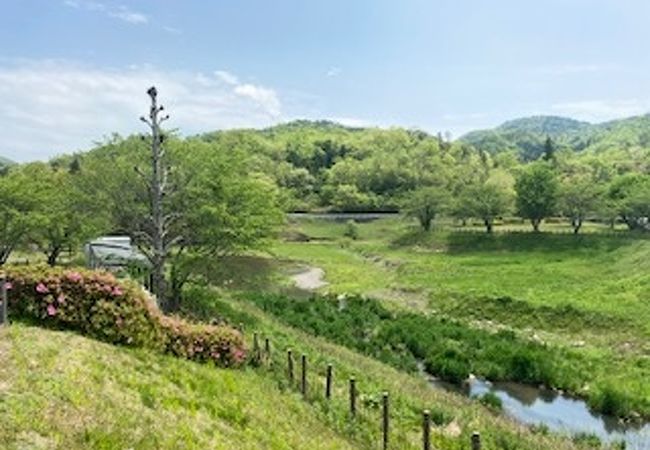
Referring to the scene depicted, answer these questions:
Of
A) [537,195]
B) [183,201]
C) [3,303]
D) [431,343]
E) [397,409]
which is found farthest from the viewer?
[537,195]

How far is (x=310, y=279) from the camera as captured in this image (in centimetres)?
6919

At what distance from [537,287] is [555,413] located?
90.9ft

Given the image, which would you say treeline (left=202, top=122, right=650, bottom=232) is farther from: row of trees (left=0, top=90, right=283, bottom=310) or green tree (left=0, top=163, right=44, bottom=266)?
green tree (left=0, top=163, right=44, bottom=266)

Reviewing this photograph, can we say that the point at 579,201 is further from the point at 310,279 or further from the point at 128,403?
the point at 128,403

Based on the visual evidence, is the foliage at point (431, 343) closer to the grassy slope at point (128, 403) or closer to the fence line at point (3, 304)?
the grassy slope at point (128, 403)

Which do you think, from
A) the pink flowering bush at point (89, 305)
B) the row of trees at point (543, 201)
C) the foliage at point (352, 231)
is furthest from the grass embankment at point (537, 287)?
the pink flowering bush at point (89, 305)

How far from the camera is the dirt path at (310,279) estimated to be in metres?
64.4

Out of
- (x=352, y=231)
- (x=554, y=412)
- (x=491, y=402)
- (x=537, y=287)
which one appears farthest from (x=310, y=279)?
(x=491, y=402)

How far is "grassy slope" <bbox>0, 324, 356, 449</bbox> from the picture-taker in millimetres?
11383

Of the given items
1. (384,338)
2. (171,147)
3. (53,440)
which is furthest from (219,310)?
(53,440)

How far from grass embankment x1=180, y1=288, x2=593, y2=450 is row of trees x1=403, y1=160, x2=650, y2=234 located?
2553 inches

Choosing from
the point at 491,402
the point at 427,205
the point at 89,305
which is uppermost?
the point at 89,305

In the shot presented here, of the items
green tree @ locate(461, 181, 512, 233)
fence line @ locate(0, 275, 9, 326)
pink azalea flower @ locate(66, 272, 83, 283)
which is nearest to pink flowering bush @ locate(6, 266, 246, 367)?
pink azalea flower @ locate(66, 272, 83, 283)

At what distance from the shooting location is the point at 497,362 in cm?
3152
